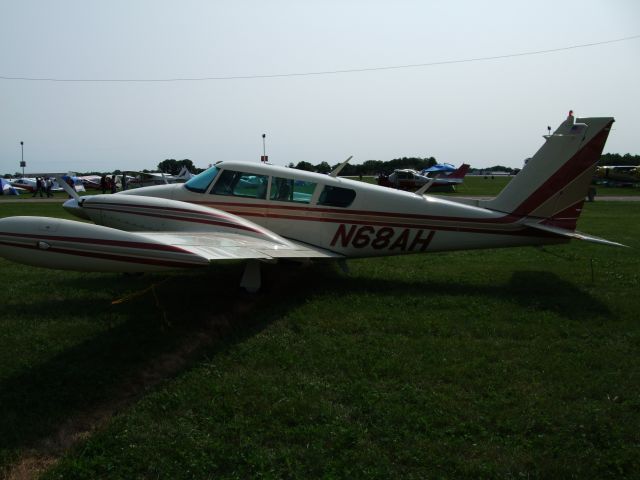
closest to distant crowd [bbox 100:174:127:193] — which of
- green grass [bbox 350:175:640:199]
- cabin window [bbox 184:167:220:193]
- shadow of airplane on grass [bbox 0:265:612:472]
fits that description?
cabin window [bbox 184:167:220:193]

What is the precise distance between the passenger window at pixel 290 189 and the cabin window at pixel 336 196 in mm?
227

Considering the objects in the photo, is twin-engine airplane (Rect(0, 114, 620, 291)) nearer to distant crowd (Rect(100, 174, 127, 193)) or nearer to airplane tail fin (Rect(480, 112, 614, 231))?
→ airplane tail fin (Rect(480, 112, 614, 231))

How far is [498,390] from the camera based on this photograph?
4664mm

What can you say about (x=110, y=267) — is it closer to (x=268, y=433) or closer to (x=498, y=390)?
(x=268, y=433)

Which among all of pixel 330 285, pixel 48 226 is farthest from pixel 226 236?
pixel 48 226

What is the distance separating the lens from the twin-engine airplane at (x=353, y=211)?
7.97m

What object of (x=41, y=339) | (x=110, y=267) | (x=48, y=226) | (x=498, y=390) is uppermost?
(x=48, y=226)

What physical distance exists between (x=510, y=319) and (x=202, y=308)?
4.31 metres

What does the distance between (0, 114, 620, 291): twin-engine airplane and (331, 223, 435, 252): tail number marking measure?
0.02 m

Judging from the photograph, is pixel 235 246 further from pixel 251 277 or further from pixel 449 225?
pixel 449 225

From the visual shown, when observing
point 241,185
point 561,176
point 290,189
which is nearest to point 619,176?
point 561,176

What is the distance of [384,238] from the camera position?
28.1 feet

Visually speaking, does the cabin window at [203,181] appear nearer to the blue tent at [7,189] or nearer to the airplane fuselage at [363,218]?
the airplane fuselage at [363,218]

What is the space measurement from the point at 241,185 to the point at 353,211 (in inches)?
81.1
